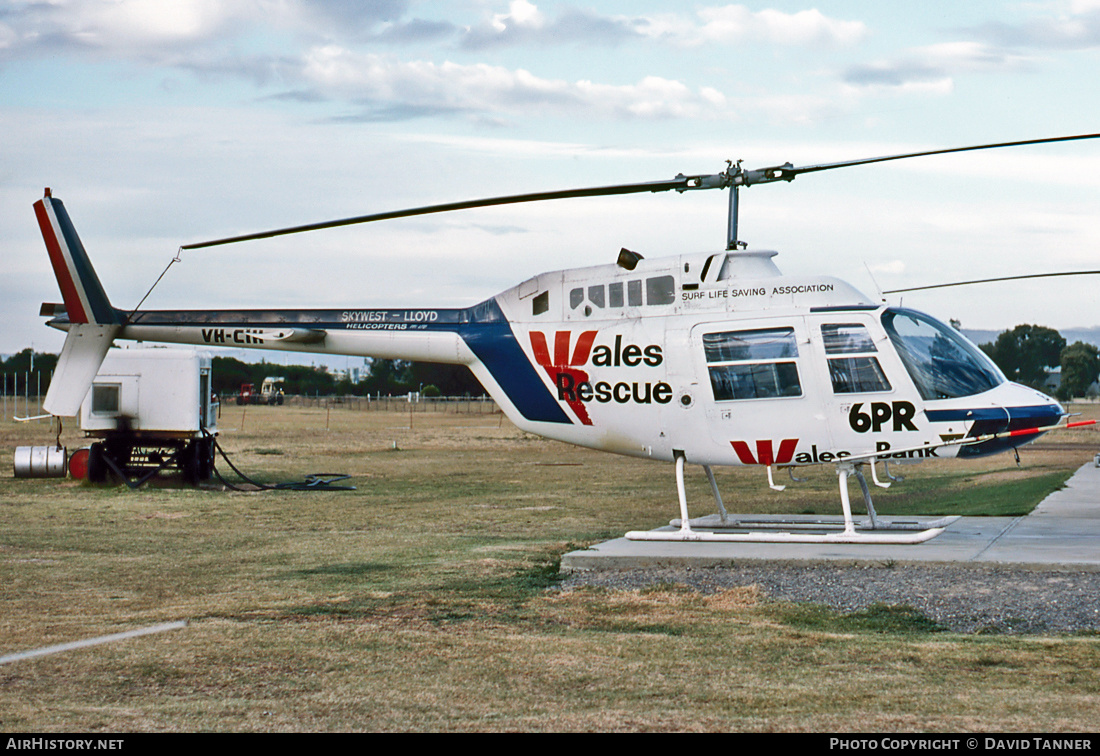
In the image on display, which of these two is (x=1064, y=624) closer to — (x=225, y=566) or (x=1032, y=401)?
(x=1032, y=401)

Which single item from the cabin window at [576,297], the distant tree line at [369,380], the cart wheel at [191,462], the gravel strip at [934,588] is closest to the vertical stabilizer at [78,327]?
the cart wheel at [191,462]

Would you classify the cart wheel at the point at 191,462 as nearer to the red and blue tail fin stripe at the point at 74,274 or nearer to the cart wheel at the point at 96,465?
the cart wheel at the point at 96,465

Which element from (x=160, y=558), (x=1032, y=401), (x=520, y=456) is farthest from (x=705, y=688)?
(x=520, y=456)

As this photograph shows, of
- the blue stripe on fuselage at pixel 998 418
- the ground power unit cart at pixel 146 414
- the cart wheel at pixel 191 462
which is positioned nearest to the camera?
the blue stripe on fuselage at pixel 998 418

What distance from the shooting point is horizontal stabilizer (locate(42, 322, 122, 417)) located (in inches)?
605

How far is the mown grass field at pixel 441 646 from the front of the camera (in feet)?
19.5

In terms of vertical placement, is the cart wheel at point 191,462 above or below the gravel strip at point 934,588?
above

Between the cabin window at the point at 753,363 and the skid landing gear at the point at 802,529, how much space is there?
100 centimetres

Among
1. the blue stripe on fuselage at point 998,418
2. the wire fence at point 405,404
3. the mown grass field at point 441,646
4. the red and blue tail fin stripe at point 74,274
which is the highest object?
the red and blue tail fin stripe at point 74,274

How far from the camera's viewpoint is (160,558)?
12.7m

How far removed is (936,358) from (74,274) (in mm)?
12234

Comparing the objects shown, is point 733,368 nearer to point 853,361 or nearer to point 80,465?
point 853,361
